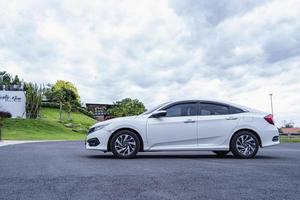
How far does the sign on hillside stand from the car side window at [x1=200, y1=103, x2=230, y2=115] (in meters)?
39.9

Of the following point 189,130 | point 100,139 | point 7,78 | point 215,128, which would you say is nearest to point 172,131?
point 189,130

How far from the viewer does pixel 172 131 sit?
30.4ft

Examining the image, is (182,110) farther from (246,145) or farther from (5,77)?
(5,77)

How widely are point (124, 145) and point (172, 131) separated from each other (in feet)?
4.01

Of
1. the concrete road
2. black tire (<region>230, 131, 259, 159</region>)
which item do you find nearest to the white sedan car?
black tire (<region>230, 131, 259, 159</region>)

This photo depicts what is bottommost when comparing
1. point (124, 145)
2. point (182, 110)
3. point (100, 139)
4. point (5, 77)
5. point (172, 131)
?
point (124, 145)

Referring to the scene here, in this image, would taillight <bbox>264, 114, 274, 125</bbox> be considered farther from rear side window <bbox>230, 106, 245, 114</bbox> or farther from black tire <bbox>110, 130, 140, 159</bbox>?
black tire <bbox>110, 130, 140, 159</bbox>

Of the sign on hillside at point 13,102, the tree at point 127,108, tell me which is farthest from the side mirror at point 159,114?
the tree at point 127,108

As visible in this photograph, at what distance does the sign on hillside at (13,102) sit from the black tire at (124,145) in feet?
130

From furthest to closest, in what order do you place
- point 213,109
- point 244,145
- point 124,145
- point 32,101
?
point 32,101, point 213,109, point 244,145, point 124,145

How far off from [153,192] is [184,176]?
4.44 ft

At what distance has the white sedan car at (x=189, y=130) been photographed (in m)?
9.10

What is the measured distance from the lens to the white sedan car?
9.10 meters

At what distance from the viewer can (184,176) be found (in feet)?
A: 19.0
